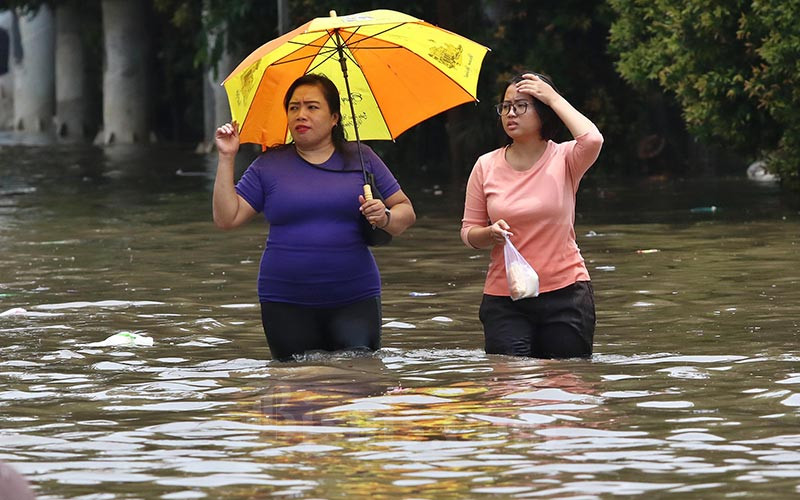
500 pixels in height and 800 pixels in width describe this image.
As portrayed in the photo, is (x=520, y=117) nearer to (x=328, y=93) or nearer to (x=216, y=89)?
(x=328, y=93)

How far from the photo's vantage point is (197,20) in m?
36.4

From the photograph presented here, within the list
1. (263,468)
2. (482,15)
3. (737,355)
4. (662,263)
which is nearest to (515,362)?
(737,355)

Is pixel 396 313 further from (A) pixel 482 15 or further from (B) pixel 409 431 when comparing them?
(A) pixel 482 15

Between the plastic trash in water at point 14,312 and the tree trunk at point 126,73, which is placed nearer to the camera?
the plastic trash in water at point 14,312

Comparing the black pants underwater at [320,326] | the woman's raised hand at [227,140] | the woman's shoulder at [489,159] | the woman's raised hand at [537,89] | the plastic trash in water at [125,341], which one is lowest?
the plastic trash in water at [125,341]

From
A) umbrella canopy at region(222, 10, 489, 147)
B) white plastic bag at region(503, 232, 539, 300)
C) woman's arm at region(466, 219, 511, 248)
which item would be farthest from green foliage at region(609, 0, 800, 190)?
white plastic bag at region(503, 232, 539, 300)

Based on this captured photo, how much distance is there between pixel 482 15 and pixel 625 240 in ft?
36.1

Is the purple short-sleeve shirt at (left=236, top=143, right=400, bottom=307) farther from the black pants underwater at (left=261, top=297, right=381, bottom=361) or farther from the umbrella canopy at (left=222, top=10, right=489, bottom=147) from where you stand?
the umbrella canopy at (left=222, top=10, right=489, bottom=147)

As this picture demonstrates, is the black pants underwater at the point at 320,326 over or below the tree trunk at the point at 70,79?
below

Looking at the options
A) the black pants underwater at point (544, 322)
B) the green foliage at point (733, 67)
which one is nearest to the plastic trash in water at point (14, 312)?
the black pants underwater at point (544, 322)

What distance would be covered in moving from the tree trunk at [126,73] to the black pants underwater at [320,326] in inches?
1361

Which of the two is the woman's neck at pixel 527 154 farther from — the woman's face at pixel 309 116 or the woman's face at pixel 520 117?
the woman's face at pixel 309 116

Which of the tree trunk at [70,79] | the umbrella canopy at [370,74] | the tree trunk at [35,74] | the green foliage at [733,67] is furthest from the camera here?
the tree trunk at [35,74]

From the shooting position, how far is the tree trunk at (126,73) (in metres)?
42.7
